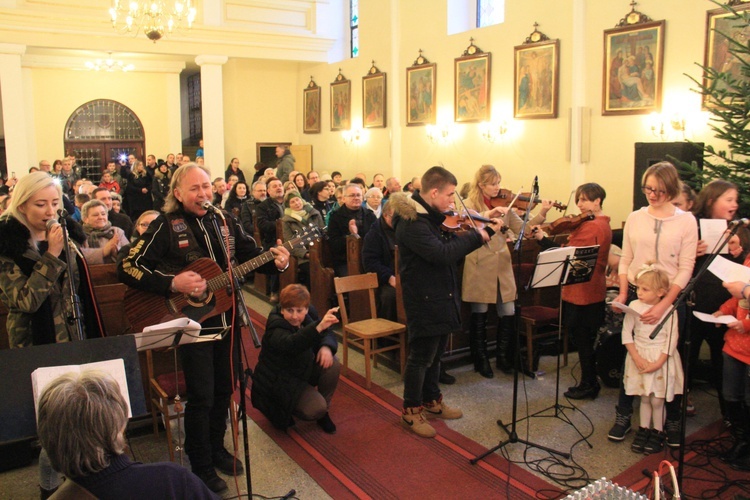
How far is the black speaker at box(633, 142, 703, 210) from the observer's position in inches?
301

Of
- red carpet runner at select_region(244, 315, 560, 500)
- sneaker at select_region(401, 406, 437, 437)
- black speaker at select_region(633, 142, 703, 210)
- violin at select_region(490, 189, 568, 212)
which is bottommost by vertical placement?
red carpet runner at select_region(244, 315, 560, 500)

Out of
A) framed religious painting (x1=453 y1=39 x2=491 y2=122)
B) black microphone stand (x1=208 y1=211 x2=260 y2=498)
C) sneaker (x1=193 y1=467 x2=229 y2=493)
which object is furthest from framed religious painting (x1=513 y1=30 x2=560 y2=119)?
sneaker (x1=193 y1=467 x2=229 y2=493)

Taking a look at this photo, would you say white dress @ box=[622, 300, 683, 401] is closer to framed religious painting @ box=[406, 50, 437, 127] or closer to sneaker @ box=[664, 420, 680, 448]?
sneaker @ box=[664, 420, 680, 448]

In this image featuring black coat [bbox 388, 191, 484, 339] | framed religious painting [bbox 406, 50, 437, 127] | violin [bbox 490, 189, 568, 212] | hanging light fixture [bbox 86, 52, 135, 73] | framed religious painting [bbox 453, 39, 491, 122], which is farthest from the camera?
hanging light fixture [bbox 86, 52, 135, 73]

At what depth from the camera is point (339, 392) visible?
519cm

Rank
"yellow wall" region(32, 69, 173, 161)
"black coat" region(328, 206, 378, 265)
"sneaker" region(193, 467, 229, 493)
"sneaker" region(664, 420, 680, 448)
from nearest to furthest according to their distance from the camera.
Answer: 1. "sneaker" region(193, 467, 229, 493)
2. "sneaker" region(664, 420, 680, 448)
3. "black coat" region(328, 206, 378, 265)
4. "yellow wall" region(32, 69, 173, 161)

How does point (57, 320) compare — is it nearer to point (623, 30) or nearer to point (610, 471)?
point (610, 471)

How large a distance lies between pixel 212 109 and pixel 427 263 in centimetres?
1184

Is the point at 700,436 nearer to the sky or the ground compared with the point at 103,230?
nearer to the ground

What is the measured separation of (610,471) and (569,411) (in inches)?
34.5

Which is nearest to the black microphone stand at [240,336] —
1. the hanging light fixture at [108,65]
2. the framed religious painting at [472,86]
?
the framed religious painting at [472,86]

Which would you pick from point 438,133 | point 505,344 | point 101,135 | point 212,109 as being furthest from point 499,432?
point 101,135

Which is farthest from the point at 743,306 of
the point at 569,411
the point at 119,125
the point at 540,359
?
the point at 119,125

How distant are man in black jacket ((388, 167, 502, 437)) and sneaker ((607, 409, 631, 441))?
3.84 feet
